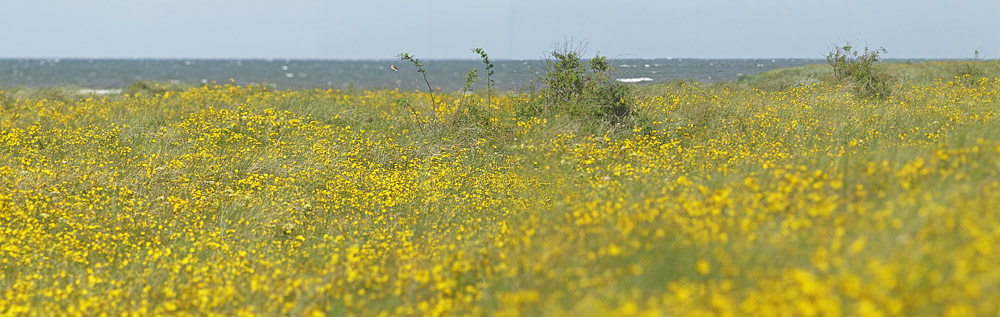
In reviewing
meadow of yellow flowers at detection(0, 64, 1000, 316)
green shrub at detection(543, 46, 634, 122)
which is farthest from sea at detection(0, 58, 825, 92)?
meadow of yellow flowers at detection(0, 64, 1000, 316)

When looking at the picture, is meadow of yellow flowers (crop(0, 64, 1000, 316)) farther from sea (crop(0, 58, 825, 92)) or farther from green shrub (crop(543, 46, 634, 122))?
sea (crop(0, 58, 825, 92))

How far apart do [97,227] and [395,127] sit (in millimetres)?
5037

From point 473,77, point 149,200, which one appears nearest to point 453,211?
point 149,200

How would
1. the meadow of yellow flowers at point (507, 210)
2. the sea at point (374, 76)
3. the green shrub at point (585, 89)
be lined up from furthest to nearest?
the sea at point (374, 76), the green shrub at point (585, 89), the meadow of yellow flowers at point (507, 210)

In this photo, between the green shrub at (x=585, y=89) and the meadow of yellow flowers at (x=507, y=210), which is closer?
the meadow of yellow flowers at (x=507, y=210)

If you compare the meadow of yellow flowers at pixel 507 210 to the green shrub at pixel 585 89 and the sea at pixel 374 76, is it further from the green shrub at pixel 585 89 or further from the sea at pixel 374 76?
the sea at pixel 374 76

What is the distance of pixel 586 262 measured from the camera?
379 cm

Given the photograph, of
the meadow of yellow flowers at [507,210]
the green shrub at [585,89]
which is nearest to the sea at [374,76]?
the green shrub at [585,89]

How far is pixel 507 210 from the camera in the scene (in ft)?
21.4

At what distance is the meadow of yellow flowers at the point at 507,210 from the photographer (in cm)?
308

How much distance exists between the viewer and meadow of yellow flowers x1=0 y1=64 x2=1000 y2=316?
308 cm

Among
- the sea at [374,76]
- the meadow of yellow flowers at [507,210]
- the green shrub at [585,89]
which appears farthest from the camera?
the sea at [374,76]

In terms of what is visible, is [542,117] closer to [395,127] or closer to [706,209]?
[395,127]

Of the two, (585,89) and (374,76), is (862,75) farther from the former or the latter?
(374,76)
